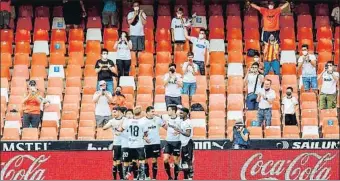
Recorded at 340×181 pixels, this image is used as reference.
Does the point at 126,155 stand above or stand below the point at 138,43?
below

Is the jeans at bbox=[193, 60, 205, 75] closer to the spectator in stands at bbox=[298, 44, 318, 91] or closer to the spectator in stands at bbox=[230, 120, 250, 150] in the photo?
the spectator in stands at bbox=[298, 44, 318, 91]

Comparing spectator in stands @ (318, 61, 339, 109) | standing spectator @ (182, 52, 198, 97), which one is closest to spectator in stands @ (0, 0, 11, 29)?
standing spectator @ (182, 52, 198, 97)

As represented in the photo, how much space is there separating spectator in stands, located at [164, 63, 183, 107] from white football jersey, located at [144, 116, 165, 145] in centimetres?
279

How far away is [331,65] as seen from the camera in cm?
2503

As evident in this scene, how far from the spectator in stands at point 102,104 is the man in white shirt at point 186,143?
2793 millimetres

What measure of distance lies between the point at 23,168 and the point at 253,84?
544 cm

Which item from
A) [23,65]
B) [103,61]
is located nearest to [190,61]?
[103,61]

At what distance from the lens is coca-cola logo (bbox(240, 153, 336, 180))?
22.3 meters

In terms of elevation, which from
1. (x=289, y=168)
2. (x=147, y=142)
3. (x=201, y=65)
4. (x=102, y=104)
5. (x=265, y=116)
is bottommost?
(x=289, y=168)

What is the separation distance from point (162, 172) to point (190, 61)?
3.79m

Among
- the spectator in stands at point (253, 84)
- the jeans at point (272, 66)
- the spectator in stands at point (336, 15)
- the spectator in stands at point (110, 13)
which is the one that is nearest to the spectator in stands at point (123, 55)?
the spectator in stands at point (110, 13)

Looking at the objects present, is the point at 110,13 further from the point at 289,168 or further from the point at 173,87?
the point at 289,168

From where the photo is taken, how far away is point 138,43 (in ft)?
86.2

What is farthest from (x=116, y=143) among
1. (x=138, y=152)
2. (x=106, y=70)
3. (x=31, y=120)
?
(x=106, y=70)
